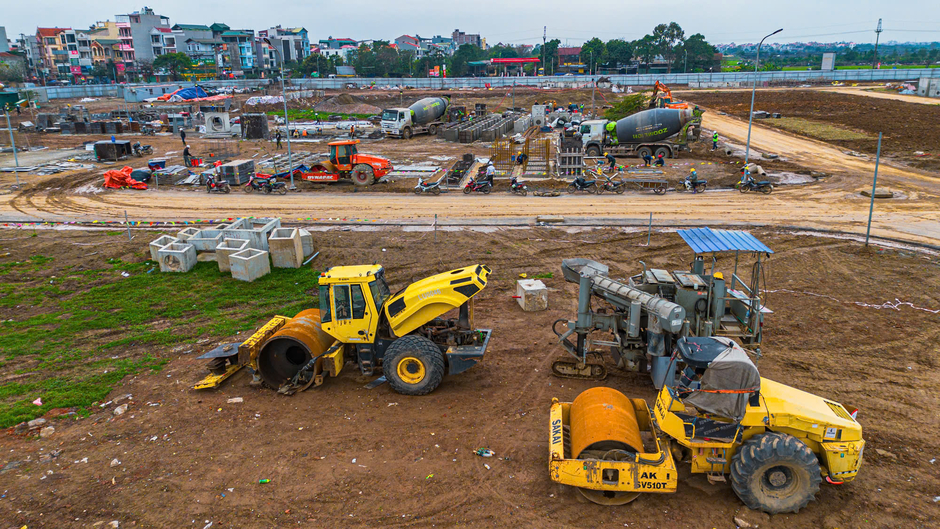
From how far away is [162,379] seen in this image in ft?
35.0

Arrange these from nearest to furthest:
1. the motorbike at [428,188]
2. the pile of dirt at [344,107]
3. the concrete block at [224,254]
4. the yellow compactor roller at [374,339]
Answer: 1. the yellow compactor roller at [374,339]
2. the concrete block at [224,254]
3. the motorbike at [428,188]
4. the pile of dirt at [344,107]

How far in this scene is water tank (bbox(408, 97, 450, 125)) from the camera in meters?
44.2

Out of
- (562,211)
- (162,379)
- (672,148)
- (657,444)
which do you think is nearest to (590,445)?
(657,444)

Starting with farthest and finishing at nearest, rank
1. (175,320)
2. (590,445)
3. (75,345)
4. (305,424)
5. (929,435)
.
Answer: (175,320) → (75,345) → (305,424) → (929,435) → (590,445)

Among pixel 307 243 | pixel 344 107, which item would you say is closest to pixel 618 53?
pixel 344 107

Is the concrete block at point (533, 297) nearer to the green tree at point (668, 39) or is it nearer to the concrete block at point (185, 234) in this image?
the concrete block at point (185, 234)

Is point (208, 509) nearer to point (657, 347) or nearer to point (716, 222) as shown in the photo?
point (657, 347)

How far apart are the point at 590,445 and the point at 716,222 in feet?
49.9

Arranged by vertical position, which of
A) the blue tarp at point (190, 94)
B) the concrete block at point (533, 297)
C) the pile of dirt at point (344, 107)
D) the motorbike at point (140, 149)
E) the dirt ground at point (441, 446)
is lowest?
the dirt ground at point (441, 446)

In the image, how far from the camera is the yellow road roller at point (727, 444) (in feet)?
22.4

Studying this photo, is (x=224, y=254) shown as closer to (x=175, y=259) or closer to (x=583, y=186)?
(x=175, y=259)

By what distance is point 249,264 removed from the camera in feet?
50.4

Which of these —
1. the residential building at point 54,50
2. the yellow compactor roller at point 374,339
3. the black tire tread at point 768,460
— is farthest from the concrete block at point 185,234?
the residential building at point 54,50

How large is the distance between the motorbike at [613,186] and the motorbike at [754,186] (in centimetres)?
474
